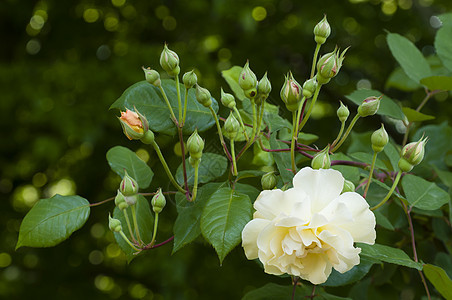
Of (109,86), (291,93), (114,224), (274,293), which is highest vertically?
(291,93)

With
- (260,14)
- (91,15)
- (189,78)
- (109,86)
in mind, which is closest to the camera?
(189,78)

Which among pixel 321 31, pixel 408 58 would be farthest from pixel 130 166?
pixel 408 58

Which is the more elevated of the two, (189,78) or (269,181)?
(189,78)

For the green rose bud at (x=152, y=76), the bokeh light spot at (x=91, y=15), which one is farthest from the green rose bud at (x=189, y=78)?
the bokeh light spot at (x=91, y=15)

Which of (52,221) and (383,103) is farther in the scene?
(383,103)

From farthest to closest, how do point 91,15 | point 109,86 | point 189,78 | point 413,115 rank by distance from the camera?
point 91,15, point 109,86, point 413,115, point 189,78

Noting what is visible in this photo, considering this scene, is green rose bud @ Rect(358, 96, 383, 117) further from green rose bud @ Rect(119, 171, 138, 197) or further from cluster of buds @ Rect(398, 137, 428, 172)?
green rose bud @ Rect(119, 171, 138, 197)

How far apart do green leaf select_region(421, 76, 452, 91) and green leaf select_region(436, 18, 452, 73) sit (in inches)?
1.6

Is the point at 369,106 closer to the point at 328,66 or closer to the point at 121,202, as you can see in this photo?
the point at 328,66

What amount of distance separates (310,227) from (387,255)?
0.13m

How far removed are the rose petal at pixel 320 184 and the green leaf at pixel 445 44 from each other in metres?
0.51

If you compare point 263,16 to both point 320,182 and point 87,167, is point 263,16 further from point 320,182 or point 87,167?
point 320,182

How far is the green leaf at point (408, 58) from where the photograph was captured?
0.94 meters

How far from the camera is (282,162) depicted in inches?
24.9
